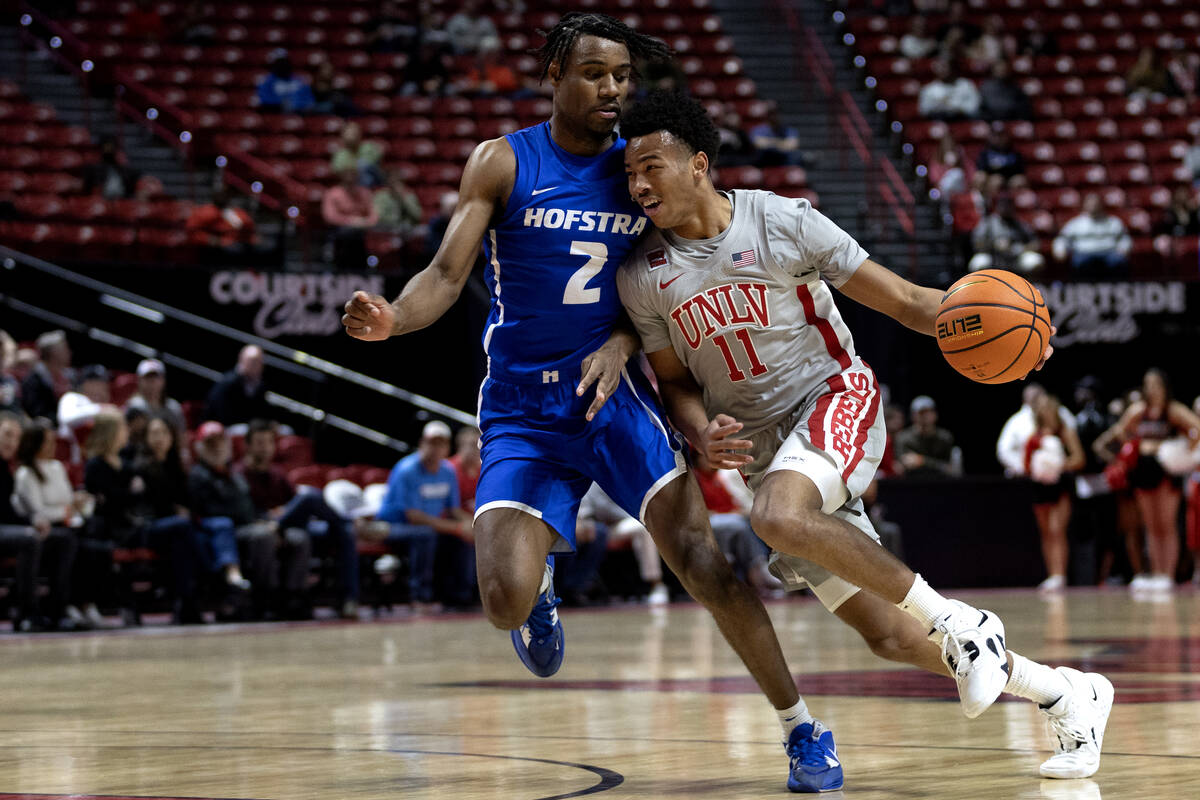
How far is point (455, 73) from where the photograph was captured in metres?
18.2

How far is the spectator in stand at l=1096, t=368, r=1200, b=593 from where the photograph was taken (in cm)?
1341

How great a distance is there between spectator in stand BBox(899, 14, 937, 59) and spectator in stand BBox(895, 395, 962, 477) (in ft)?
23.5

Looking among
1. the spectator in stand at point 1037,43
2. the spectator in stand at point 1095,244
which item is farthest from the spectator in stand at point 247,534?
the spectator in stand at point 1037,43

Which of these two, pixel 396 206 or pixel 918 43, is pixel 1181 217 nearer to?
pixel 918 43

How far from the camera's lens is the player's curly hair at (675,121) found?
433 cm

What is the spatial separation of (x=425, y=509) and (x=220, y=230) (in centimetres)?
357

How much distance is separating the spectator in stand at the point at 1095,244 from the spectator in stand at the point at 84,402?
932 cm

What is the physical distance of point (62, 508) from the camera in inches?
396

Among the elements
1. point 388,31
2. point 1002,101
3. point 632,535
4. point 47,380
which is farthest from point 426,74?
point 47,380

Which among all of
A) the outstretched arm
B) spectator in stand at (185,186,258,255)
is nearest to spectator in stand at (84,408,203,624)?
spectator in stand at (185,186,258,255)

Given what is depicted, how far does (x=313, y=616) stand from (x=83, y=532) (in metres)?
1.90

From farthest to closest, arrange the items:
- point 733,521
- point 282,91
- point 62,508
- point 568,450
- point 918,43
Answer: point 918,43, point 282,91, point 733,521, point 62,508, point 568,450

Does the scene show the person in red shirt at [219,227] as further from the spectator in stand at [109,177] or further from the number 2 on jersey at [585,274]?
the number 2 on jersey at [585,274]

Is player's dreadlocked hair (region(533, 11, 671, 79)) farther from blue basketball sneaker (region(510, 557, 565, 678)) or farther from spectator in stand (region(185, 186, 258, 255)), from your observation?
spectator in stand (region(185, 186, 258, 255))
